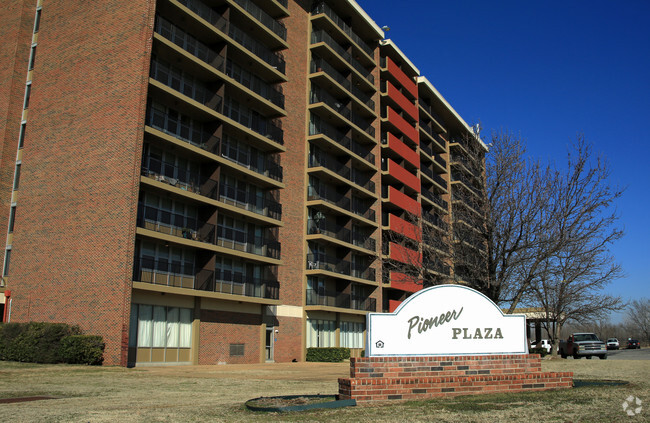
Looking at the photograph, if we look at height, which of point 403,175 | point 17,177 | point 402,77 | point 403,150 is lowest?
point 17,177

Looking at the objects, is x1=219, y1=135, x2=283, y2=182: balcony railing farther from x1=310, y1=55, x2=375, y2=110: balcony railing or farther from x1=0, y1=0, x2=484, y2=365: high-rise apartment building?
x1=310, y1=55, x2=375, y2=110: balcony railing

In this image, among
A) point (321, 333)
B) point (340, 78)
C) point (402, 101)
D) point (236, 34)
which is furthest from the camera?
point (402, 101)

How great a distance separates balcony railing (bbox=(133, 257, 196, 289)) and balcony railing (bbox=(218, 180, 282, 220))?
191 inches

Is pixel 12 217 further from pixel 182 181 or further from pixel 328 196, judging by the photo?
pixel 328 196

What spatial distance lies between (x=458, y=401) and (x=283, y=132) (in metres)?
31.9

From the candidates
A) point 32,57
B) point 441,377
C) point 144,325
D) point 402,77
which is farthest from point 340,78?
point 441,377

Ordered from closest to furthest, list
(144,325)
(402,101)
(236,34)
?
(144,325) < (236,34) < (402,101)

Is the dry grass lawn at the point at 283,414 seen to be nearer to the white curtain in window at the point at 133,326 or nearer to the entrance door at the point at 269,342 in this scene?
the white curtain in window at the point at 133,326

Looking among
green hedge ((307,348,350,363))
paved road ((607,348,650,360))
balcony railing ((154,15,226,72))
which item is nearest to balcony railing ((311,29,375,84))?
balcony railing ((154,15,226,72))

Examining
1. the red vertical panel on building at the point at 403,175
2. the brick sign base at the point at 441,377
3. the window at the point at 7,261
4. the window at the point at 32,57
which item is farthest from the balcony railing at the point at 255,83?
the brick sign base at the point at 441,377

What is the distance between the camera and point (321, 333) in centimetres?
4206

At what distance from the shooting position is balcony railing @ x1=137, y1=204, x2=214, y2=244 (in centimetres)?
2816

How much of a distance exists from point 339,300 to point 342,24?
22746mm

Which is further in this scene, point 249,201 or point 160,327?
point 249,201
